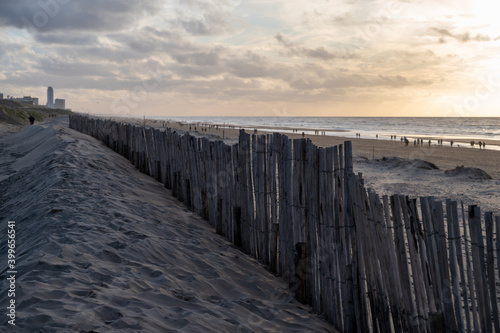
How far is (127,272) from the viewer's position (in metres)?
3.54

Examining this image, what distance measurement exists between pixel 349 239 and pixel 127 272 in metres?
2.10

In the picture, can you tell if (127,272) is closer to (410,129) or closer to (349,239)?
(349,239)

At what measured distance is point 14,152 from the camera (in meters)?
14.0

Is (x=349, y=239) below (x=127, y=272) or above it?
above

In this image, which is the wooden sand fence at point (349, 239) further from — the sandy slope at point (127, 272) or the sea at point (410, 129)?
the sea at point (410, 129)

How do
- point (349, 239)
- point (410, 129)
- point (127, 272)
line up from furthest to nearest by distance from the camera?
point (410, 129), point (127, 272), point (349, 239)

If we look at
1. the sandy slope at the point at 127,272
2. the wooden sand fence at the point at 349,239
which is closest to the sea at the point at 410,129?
the wooden sand fence at the point at 349,239

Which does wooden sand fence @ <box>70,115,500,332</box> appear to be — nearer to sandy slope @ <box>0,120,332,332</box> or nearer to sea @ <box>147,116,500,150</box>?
sandy slope @ <box>0,120,332,332</box>

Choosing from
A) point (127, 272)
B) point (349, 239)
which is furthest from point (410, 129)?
point (127, 272)

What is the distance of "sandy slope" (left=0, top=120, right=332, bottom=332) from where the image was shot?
2.74 m

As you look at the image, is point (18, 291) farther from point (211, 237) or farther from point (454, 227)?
point (454, 227)

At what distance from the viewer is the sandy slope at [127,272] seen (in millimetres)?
2740

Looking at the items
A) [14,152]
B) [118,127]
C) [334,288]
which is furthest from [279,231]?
[14,152]

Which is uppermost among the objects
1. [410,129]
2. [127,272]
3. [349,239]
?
[410,129]
